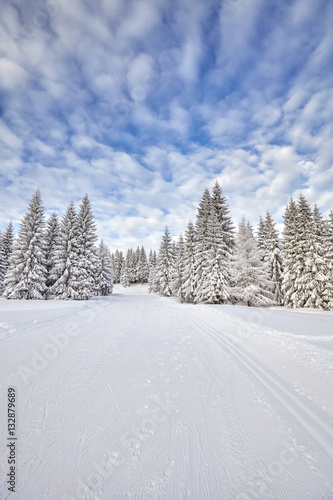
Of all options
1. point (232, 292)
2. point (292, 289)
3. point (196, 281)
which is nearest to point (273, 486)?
point (232, 292)

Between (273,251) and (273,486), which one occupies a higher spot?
(273,251)

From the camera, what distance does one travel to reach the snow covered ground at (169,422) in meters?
1.93

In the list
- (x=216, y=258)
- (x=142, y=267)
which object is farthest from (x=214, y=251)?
(x=142, y=267)

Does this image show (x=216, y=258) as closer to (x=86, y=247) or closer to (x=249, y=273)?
(x=249, y=273)

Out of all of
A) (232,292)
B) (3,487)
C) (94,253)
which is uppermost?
(94,253)

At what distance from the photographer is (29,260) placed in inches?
886

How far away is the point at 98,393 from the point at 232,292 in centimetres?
1984

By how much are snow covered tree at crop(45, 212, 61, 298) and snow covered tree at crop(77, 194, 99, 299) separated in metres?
2.77

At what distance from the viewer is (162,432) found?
255 centimetres

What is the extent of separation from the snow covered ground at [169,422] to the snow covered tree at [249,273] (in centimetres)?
1581

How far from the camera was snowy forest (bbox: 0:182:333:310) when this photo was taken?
21.3m

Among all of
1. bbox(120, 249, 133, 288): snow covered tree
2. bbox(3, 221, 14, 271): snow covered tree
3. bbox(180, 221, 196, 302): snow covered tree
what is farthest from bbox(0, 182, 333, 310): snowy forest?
bbox(120, 249, 133, 288): snow covered tree

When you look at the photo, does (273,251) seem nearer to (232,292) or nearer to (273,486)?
(232,292)

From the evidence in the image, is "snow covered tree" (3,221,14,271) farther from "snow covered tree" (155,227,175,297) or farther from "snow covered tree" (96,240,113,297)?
"snow covered tree" (155,227,175,297)
